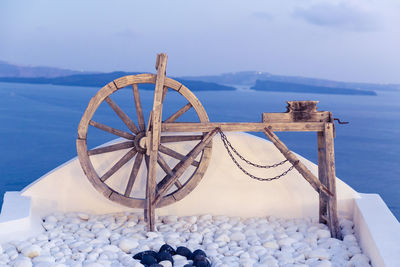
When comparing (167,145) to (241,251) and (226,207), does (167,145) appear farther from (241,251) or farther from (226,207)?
(241,251)

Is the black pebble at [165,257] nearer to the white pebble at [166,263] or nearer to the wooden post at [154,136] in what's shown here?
the white pebble at [166,263]

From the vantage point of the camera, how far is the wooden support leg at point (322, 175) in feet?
19.2

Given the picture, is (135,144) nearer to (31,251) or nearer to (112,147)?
(112,147)

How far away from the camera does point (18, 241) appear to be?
520 centimetres

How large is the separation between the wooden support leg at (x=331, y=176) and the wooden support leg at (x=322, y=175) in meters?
0.08

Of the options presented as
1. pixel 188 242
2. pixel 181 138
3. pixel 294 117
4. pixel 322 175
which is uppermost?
pixel 294 117

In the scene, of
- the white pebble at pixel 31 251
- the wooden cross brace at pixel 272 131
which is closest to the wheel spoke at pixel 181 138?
the wooden cross brace at pixel 272 131

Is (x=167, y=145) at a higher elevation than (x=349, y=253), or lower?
higher

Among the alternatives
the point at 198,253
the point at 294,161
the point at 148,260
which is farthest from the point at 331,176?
the point at 148,260

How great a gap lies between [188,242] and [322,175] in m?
1.79

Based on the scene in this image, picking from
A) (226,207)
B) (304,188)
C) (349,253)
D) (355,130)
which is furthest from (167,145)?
(355,130)

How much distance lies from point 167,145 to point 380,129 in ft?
93.5

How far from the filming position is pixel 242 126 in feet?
18.5

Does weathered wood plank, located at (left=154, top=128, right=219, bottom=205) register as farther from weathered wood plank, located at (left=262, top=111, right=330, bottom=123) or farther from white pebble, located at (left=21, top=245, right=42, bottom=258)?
white pebble, located at (left=21, top=245, right=42, bottom=258)
